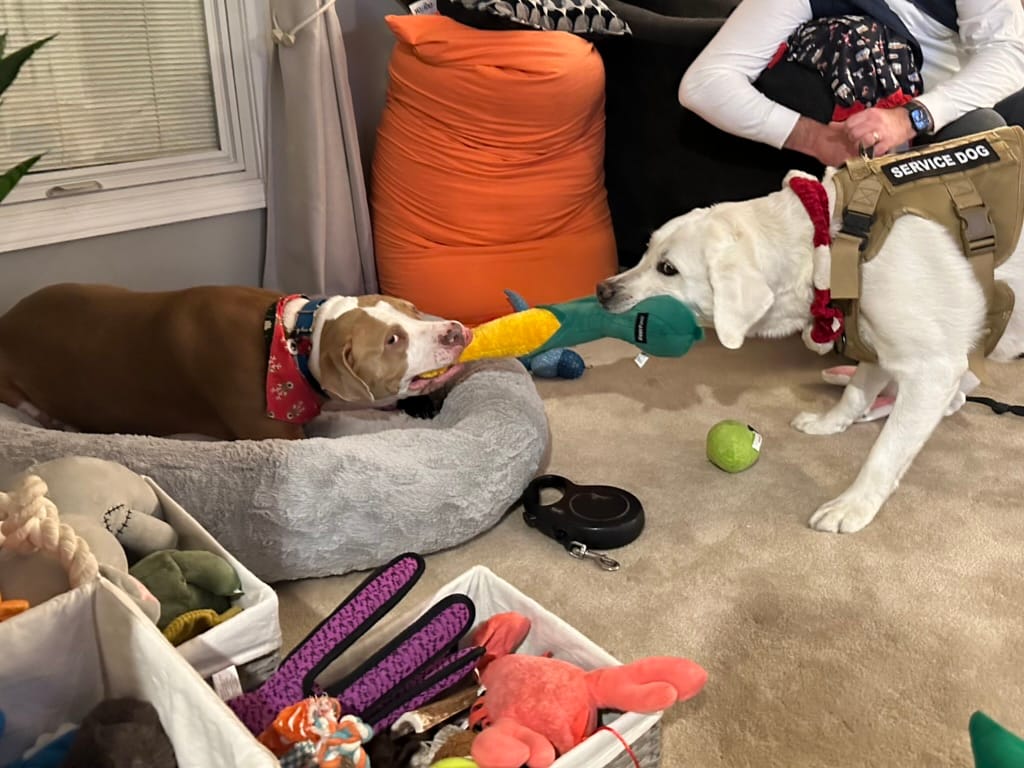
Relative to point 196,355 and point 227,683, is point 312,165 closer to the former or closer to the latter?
point 196,355

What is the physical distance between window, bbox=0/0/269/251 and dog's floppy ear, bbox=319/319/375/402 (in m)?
1.03

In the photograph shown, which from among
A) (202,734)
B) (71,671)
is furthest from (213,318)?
(202,734)

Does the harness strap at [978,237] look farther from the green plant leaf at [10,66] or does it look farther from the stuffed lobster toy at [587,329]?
the green plant leaf at [10,66]

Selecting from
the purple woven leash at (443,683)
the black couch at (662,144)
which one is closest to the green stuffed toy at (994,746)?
the purple woven leash at (443,683)

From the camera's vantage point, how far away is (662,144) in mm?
2688

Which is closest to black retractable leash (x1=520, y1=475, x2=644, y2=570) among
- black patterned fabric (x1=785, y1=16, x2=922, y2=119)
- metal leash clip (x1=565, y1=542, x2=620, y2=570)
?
metal leash clip (x1=565, y1=542, x2=620, y2=570)

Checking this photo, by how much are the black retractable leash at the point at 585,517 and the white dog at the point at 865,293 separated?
368 millimetres

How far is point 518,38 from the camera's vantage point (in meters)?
2.47

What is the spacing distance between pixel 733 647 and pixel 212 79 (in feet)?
6.86

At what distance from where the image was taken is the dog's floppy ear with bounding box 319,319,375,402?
171 cm

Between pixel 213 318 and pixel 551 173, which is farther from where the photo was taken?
pixel 551 173

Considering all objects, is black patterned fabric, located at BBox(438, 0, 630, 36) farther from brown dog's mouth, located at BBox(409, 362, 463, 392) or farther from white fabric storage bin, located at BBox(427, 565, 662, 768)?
white fabric storage bin, located at BBox(427, 565, 662, 768)

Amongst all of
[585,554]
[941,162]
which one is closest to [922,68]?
[941,162]

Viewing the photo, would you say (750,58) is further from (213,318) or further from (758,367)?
(213,318)
